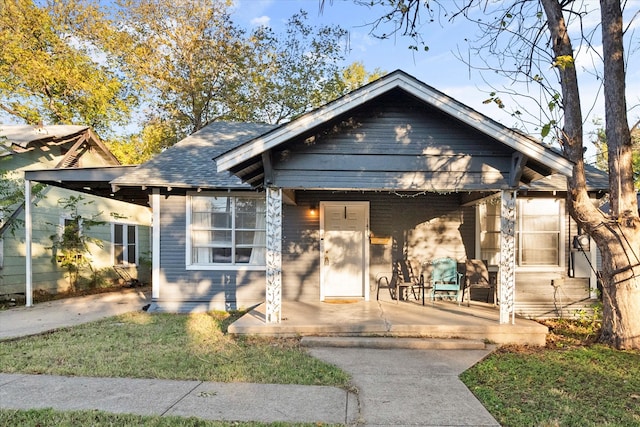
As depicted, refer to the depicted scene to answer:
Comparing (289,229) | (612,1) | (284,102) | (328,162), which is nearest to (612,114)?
(612,1)

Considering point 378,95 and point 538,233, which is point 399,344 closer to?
point 378,95

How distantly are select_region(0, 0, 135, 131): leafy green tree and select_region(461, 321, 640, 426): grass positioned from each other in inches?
784

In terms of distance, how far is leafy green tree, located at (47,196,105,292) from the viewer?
1130 centimetres

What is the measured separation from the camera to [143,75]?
2034 centimetres

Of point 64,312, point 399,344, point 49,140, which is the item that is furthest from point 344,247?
point 49,140

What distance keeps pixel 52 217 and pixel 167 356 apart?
846 centimetres

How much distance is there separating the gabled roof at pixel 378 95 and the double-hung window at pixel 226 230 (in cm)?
291

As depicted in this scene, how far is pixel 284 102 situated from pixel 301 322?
17.6 metres

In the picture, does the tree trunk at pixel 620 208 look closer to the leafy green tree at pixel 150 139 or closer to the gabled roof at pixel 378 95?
the gabled roof at pixel 378 95

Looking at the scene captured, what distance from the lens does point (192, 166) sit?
8.95m

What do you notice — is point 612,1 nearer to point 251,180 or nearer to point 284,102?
point 251,180

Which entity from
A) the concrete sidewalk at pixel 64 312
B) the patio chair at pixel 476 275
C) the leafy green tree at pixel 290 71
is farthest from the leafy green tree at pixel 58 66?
the patio chair at pixel 476 275

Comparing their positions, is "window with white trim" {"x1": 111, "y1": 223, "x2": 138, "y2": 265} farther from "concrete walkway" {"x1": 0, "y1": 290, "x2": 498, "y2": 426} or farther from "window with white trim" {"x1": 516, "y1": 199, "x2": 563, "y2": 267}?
"window with white trim" {"x1": 516, "y1": 199, "x2": 563, "y2": 267}

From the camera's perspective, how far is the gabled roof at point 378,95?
569 cm
